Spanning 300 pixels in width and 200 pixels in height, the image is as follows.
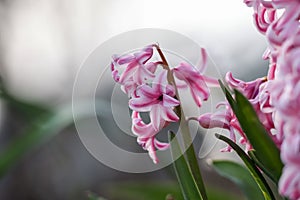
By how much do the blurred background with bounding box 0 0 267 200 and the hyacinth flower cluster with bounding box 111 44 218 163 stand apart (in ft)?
6.15

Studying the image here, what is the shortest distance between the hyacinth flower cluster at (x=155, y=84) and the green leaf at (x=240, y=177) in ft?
0.31

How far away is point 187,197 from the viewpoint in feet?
2.16

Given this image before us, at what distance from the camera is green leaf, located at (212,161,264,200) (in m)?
0.71

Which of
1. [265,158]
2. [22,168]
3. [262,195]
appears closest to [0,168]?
[262,195]

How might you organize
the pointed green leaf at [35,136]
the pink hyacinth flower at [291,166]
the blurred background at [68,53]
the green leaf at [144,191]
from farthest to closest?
the blurred background at [68,53], the pointed green leaf at [35,136], the green leaf at [144,191], the pink hyacinth flower at [291,166]

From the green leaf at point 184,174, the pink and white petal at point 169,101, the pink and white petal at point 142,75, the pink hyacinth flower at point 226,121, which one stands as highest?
the pink and white petal at point 142,75

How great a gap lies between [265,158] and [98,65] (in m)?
1.85

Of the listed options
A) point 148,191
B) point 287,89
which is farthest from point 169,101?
point 148,191

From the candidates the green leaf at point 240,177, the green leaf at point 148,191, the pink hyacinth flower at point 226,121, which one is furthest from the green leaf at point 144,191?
the pink hyacinth flower at point 226,121

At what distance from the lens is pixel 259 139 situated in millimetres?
589

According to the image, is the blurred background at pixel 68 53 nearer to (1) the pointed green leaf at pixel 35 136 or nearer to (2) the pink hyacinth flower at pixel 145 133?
(1) the pointed green leaf at pixel 35 136

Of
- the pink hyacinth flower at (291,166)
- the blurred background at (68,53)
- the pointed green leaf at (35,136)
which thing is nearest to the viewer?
the pink hyacinth flower at (291,166)

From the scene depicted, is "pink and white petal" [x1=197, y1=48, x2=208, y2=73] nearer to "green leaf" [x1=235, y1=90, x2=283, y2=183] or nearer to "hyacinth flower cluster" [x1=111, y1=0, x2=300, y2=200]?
"hyacinth flower cluster" [x1=111, y1=0, x2=300, y2=200]

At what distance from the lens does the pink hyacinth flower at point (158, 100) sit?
2.09ft
